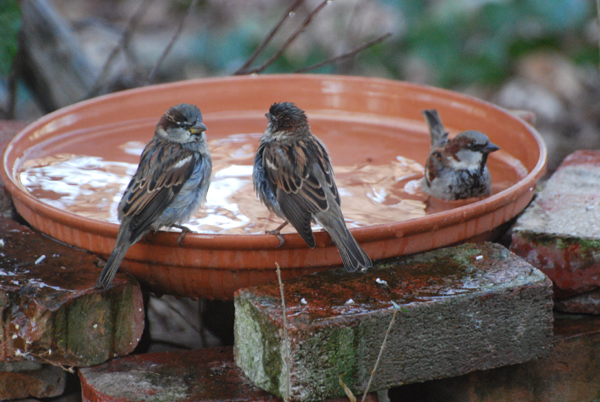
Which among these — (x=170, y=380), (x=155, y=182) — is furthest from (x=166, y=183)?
(x=170, y=380)

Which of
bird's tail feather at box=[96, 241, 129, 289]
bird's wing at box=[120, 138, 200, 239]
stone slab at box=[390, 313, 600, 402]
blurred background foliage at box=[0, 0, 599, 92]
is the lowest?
stone slab at box=[390, 313, 600, 402]

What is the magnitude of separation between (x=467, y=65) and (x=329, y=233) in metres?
4.09

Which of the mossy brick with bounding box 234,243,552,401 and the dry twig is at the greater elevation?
the dry twig

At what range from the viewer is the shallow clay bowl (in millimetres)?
2424

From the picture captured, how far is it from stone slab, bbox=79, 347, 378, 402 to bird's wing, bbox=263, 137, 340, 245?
584 mm

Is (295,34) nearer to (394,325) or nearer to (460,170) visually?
(460,170)

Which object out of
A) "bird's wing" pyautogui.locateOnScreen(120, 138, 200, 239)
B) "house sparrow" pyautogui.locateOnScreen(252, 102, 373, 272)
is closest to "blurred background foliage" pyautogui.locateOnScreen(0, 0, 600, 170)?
"bird's wing" pyautogui.locateOnScreen(120, 138, 200, 239)

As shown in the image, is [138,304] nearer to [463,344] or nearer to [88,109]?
[463,344]

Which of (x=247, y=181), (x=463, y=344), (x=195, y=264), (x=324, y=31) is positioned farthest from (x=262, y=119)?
(x=324, y=31)

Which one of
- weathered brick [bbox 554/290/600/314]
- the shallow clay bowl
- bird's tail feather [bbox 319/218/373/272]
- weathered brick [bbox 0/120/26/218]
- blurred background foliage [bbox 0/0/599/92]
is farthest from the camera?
blurred background foliage [bbox 0/0/599/92]

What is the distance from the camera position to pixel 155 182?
107 inches

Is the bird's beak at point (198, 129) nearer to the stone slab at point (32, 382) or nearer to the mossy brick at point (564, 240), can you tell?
the stone slab at point (32, 382)

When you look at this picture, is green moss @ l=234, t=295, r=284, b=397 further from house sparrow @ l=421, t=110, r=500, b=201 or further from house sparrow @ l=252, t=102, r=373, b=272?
house sparrow @ l=421, t=110, r=500, b=201

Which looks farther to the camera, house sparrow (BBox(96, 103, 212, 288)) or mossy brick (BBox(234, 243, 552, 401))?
house sparrow (BBox(96, 103, 212, 288))
